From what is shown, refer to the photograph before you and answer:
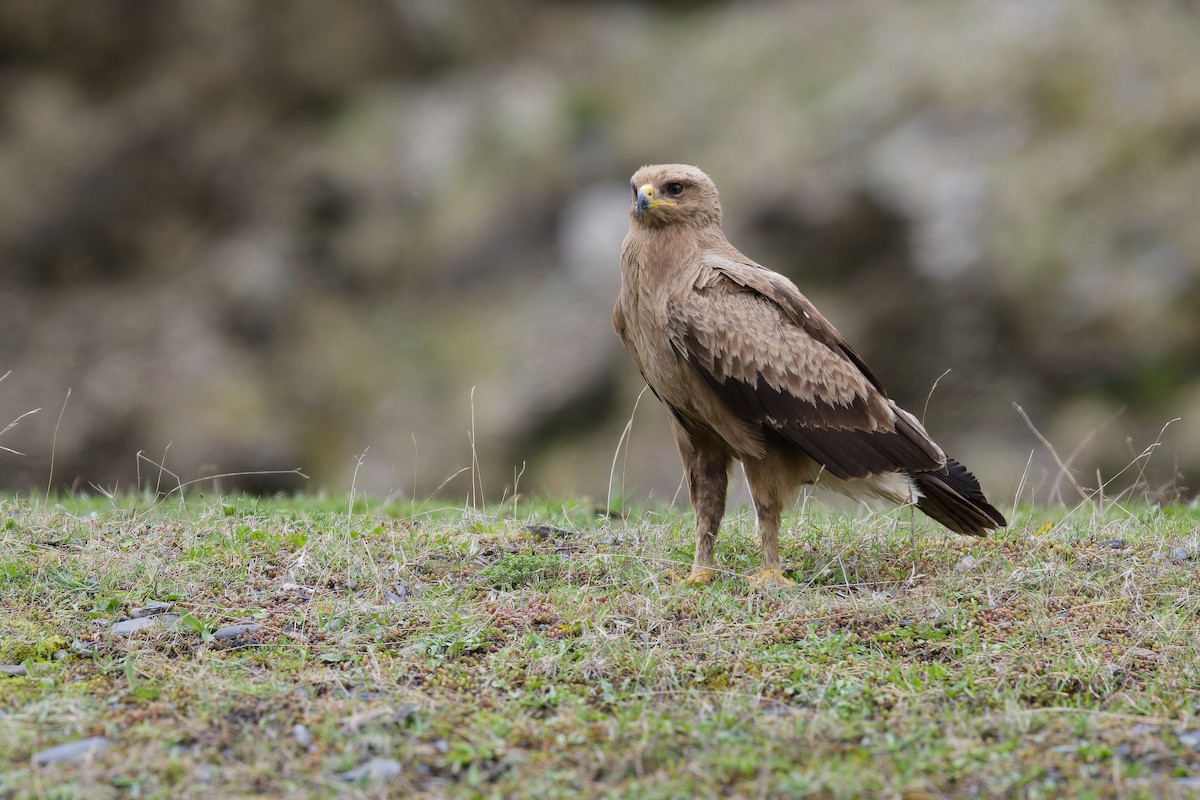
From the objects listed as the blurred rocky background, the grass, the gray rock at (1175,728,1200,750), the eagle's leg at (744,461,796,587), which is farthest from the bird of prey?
the blurred rocky background

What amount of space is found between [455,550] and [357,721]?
203 centimetres

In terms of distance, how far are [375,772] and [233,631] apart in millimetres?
1412

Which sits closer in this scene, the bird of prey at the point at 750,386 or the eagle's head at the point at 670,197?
the bird of prey at the point at 750,386

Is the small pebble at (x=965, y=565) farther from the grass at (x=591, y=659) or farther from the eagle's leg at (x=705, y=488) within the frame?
the eagle's leg at (x=705, y=488)

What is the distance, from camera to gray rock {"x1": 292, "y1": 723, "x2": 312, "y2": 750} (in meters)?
3.90

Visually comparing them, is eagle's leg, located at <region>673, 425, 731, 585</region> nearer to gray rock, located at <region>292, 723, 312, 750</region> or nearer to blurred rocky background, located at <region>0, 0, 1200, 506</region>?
gray rock, located at <region>292, 723, 312, 750</region>

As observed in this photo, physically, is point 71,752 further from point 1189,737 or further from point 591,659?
point 1189,737

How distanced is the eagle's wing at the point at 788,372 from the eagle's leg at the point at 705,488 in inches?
16.8

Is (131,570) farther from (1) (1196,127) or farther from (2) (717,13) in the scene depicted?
(2) (717,13)

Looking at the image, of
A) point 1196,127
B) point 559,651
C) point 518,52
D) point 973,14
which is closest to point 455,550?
point 559,651

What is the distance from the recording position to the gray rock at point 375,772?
145 inches

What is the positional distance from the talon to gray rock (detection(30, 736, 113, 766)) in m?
2.59

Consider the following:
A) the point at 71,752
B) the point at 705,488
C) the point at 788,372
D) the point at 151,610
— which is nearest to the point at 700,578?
the point at 705,488

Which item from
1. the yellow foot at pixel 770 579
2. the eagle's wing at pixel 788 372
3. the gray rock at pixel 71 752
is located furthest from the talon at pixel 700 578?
the gray rock at pixel 71 752
